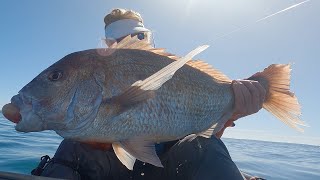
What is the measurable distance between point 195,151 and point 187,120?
861 mm

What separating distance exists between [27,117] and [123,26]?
2468 mm

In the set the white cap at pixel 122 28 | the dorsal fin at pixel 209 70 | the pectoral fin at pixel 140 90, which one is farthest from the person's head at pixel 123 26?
the pectoral fin at pixel 140 90

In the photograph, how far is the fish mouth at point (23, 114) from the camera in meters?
2.15

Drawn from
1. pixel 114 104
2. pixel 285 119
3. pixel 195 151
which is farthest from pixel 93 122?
pixel 285 119

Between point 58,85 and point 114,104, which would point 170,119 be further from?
point 58,85

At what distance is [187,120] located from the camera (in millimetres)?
2479

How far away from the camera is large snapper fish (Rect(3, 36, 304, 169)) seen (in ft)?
7.14

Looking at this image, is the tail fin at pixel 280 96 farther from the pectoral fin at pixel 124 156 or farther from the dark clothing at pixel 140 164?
the pectoral fin at pixel 124 156

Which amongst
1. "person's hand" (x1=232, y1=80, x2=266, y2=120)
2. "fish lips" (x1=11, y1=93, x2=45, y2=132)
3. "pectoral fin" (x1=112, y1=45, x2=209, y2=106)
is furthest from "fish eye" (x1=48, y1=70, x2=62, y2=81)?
"person's hand" (x1=232, y1=80, x2=266, y2=120)

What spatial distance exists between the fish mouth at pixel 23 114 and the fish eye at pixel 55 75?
0.22 meters

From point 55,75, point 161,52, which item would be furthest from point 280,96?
point 55,75

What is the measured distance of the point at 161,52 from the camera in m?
2.69

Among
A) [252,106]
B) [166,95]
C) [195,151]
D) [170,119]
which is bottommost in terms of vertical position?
[195,151]

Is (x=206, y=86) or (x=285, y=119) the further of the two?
(x=285, y=119)
